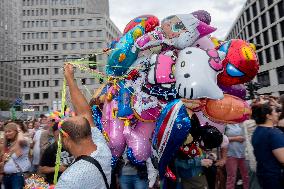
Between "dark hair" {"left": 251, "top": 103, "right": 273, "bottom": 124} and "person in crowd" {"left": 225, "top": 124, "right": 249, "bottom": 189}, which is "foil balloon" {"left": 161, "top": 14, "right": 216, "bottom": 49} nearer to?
"dark hair" {"left": 251, "top": 103, "right": 273, "bottom": 124}

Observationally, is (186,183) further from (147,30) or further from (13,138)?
(13,138)

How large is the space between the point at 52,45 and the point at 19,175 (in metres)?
62.0

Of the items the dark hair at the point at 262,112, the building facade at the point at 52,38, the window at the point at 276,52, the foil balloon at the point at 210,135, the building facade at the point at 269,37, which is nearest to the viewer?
the foil balloon at the point at 210,135

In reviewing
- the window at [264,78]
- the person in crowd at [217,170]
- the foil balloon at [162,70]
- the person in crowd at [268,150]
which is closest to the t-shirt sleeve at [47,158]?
the foil balloon at [162,70]

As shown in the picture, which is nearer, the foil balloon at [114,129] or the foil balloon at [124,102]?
the foil balloon at [124,102]

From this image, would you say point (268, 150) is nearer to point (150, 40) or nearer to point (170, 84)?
point (170, 84)

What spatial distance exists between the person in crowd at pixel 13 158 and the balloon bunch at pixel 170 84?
2030 mm

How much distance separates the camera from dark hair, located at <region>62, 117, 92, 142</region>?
238cm

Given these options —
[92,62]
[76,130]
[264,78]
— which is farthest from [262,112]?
[264,78]

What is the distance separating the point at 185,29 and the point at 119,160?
172 centimetres

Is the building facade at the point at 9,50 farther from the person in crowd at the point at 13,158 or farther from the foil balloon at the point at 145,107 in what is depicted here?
the foil balloon at the point at 145,107

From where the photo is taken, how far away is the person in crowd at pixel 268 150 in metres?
3.49

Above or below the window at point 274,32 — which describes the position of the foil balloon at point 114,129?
below

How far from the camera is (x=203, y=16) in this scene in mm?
3438
